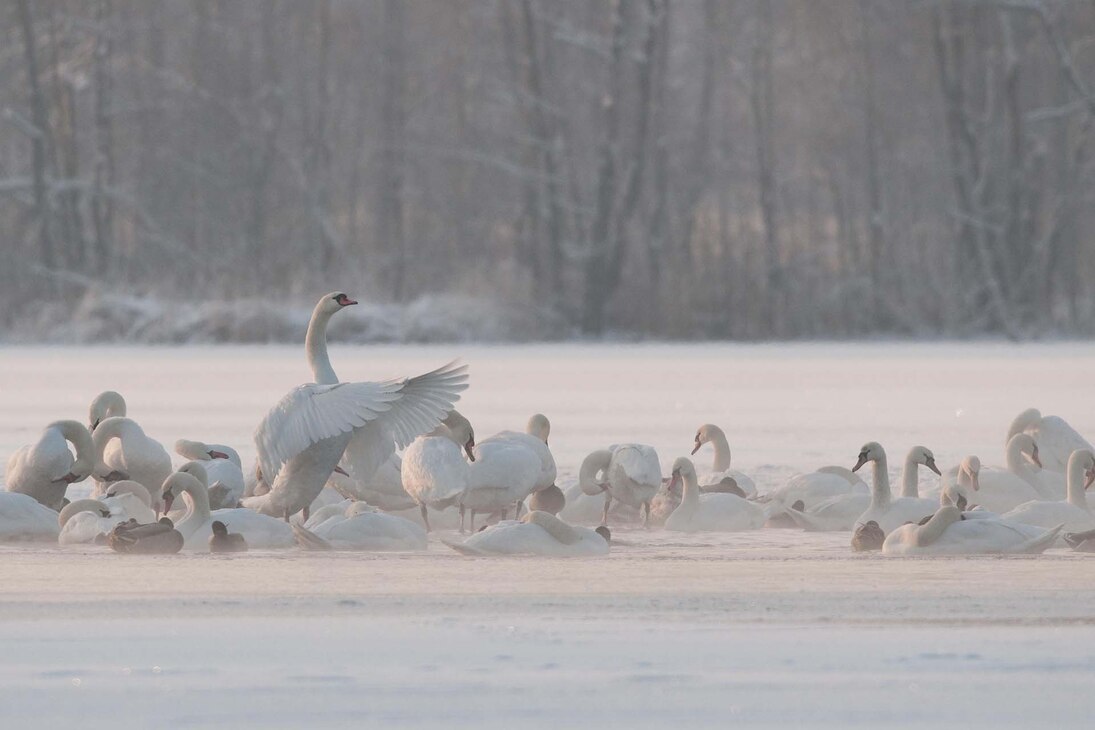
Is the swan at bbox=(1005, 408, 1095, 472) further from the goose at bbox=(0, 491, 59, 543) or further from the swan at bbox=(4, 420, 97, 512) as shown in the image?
the goose at bbox=(0, 491, 59, 543)

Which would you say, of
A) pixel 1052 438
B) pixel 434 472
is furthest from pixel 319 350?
pixel 1052 438

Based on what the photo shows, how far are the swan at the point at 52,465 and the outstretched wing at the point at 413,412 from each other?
1.04m

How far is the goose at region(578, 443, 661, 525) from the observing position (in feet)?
24.6

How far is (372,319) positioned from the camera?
22.1 m

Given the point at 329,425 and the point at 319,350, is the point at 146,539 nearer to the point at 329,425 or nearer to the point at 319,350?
the point at 329,425

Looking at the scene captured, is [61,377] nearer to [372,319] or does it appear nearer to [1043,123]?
[372,319]

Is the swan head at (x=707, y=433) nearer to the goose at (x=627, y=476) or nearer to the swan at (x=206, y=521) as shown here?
the goose at (x=627, y=476)

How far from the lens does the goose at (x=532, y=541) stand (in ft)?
20.9

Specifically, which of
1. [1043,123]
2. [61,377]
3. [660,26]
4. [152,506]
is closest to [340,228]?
[660,26]

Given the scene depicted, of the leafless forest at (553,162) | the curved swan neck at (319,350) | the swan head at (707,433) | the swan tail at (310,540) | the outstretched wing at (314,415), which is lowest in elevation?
the swan tail at (310,540)

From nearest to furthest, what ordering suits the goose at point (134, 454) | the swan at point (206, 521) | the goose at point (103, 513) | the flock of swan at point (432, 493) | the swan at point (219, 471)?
the flock of swan at point (432, 493)
the swan at point (206, 521)
the goose at point (103, 513)
the swan at point (219, 471)
the goose at point (134, 454)

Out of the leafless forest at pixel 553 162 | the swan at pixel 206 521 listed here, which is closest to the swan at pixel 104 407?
the swan at pixel 206 521

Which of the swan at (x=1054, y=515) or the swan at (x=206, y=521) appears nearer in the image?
the swan at (x=206, y=521)

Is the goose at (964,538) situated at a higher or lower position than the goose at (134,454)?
lower
